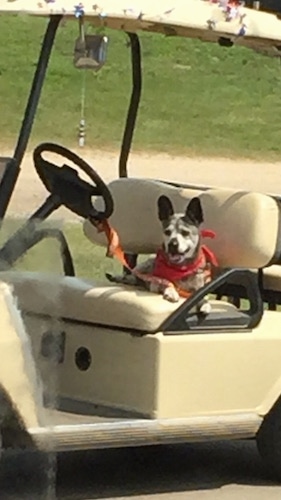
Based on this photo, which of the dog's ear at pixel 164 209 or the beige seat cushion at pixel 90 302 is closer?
the beige seat cushion at pixel 90 302

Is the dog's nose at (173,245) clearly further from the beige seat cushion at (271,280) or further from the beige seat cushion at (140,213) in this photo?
the beige seat cushion at (271,280)

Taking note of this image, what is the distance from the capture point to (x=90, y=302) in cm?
555

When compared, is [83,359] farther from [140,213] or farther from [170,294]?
[140,213]

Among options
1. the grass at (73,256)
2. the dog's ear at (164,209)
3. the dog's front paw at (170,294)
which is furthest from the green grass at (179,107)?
the dog's front paw at (170,294)

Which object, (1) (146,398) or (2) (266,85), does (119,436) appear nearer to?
(1) (146,398)

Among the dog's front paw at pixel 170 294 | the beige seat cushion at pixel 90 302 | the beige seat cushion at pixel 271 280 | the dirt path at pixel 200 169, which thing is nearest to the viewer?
the beige seat cushion at pixel 90 302

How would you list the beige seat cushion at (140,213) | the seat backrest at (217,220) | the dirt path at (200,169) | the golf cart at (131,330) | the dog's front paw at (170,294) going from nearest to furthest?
the golf cart at (131,330)
the dog's front paw at (170,294)
the seat backrest at (217,220)
the beige seat cushion at (140,213)
the dirt path at (200,169)

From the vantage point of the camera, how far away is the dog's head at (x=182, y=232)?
223 inches

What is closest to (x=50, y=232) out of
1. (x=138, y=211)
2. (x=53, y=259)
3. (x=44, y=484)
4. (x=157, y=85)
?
(x=53, y=259)

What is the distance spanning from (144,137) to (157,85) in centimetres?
159

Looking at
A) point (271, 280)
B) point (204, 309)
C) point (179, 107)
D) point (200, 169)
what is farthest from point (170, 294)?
point (179, 107)

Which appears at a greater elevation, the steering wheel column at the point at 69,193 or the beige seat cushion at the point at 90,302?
the steering wheel column at the point at 69,193

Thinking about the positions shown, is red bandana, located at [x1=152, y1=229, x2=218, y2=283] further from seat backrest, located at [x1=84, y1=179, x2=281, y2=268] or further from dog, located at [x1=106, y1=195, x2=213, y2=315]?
seat backrest, located at [x1=84, y1=179, x2=281, y2=268]

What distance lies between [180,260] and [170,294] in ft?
0.60
